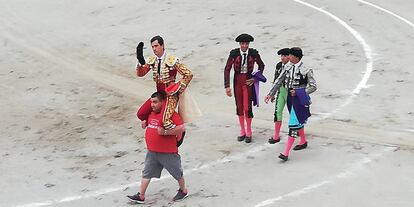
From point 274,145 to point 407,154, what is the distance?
2.11 meters

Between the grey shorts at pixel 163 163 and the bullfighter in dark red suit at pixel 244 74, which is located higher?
the bullfighter in dark red suit at pixel 244 74

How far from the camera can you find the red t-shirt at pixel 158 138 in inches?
340

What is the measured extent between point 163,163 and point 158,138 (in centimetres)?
39

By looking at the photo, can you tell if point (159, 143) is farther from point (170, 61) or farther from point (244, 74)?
point (244, 74)

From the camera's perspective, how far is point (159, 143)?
8.69 meters

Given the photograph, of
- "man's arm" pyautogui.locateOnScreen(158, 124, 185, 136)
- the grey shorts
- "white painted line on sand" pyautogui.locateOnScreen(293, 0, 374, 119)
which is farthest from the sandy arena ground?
"man's arm" pyautogui.locateOnScreen(158, 124, 185, 136)

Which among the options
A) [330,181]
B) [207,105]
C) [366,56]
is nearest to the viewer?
[330,181]

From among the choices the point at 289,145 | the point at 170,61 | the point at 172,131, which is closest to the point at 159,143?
the point at 172,131

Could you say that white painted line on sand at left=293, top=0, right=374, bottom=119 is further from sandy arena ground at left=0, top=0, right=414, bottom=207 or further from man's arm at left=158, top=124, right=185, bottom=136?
man's arm at left=158, top=124, right=185, bottom=136

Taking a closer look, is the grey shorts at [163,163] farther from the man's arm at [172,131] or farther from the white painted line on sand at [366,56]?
the white painted line on sand at [366,56]

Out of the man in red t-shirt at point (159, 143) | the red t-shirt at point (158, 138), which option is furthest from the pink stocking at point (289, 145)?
the red t-shirt at point (158, 138)

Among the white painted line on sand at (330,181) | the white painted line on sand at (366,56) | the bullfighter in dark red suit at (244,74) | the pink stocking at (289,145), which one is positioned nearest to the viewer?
the white painted line on sand at (330,181)

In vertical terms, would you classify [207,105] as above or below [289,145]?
below

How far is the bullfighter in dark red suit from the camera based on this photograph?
34.8ft
